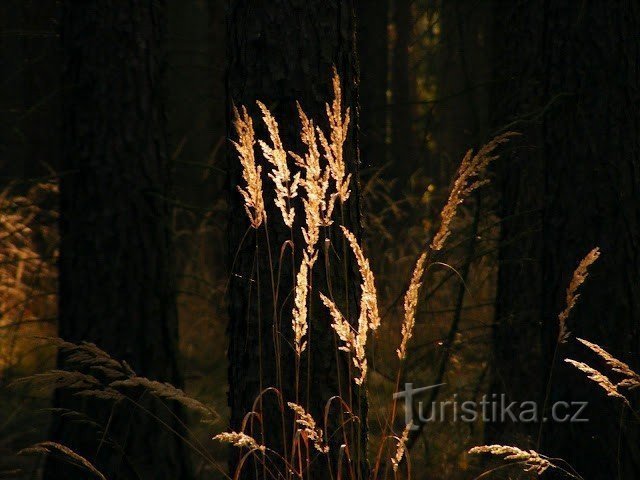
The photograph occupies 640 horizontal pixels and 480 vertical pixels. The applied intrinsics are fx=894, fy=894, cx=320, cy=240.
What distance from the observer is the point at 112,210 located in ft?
13.3

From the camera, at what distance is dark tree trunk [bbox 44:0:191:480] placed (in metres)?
4.04

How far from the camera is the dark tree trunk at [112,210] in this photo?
404 cm

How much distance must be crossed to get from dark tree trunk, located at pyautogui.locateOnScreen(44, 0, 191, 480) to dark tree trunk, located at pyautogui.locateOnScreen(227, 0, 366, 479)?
138cm

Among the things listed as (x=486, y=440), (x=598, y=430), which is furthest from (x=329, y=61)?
(x=486, y=440)

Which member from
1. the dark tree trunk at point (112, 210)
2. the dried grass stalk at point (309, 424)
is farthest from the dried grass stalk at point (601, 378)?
the dark tree trunk at point (112, 210)

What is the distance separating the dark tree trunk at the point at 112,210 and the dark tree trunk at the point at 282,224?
1383mm

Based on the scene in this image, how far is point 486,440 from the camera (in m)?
4.52

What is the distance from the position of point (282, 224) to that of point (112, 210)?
156cm

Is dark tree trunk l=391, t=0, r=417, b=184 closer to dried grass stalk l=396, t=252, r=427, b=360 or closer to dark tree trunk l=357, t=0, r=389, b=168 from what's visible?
dark tree trunk l=357, t=0, r=389, b=168

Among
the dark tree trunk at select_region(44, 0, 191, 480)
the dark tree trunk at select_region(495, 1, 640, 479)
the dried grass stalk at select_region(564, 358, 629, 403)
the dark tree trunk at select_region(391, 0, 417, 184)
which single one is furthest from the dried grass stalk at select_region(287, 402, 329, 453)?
the dark tree trunk at select_region(391, 0, 417, 184)

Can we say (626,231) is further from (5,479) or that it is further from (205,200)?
(205,200)

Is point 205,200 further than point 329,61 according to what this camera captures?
Yes

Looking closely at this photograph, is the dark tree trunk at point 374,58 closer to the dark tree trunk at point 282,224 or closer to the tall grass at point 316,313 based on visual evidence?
the dark tree trunk at point 282,224

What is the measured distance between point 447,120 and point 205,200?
6.14 meters
